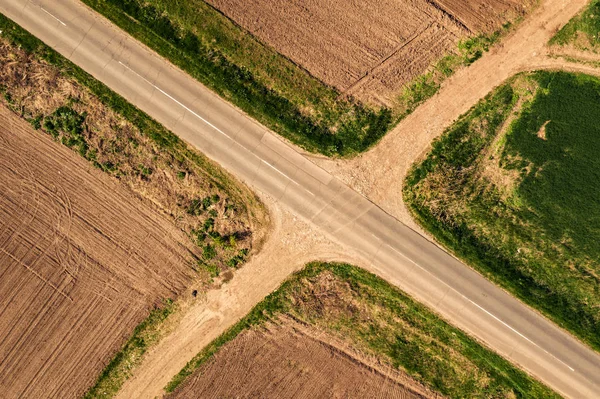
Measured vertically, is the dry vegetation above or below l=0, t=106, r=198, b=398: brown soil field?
above

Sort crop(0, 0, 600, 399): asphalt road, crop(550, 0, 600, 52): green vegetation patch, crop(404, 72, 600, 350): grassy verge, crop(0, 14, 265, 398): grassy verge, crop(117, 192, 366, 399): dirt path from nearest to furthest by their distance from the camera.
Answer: crop(404, 72, 600, 350): grassy verge, crop(0, 0, 600, 399): asphalt road, crop(550, 0, 600, 52): green vegetation patch, crop(117, 192, 366, 399): dirt path, crop(0, 14, 265, 398): grassy verge

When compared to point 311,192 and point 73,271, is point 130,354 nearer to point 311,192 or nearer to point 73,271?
point 73,271

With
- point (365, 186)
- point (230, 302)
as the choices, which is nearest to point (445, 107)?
point (365, 186)

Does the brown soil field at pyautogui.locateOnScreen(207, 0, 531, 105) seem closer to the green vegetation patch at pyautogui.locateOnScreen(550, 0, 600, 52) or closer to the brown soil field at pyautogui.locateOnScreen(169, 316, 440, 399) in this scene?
the green vegetation patch at pyautogui.locateOnScreen(550, 0, 600, 52)

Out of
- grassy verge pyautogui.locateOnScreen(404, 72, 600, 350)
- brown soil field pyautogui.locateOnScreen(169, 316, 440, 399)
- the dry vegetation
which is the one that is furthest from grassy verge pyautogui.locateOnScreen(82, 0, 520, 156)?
brown soil field pyautogui.locateOnScreen(169, 316, 440, 399)

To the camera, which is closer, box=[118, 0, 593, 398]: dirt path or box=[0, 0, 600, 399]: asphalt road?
box=[0, 0, 600, 399]: asphalt road

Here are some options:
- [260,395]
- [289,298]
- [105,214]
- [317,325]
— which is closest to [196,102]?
[105,214]

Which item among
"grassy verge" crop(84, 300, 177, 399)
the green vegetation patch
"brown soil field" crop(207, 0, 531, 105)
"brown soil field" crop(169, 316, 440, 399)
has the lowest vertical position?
"grassy verge" crop(84, 300, 177, 399)

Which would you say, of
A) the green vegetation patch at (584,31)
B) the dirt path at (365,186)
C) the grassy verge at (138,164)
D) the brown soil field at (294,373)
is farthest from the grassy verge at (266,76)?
the brown soil field at (294,373)
